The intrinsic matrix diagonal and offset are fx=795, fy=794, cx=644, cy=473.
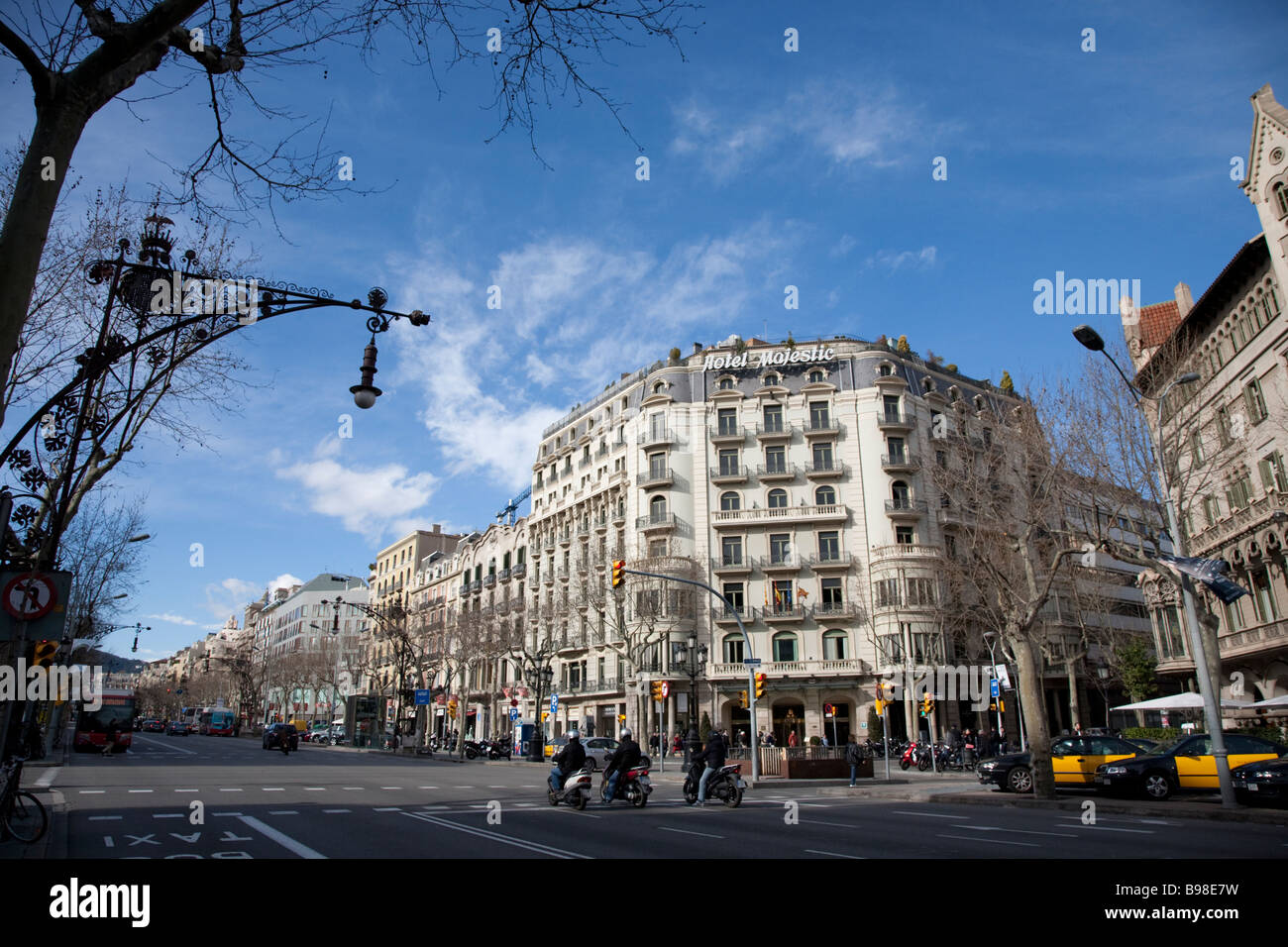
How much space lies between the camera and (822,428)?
5047cm

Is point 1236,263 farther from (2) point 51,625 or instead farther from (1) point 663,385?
(2) point 51,625

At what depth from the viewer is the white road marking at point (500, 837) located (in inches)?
357

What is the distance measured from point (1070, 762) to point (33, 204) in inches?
878

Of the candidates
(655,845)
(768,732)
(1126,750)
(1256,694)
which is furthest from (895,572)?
(655,845)

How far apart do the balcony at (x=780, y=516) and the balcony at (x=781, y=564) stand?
2.18 meters

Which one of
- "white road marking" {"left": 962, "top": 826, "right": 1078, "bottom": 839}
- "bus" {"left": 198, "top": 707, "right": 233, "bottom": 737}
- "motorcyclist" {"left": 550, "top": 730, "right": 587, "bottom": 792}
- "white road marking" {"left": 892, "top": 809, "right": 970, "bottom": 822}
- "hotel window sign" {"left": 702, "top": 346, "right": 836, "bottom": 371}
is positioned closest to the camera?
"white road marking" {"left": 962, "top": 826, "right": 1078, "bottom": 839}

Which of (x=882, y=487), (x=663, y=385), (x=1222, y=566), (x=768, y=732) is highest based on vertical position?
(x=663, y=385)

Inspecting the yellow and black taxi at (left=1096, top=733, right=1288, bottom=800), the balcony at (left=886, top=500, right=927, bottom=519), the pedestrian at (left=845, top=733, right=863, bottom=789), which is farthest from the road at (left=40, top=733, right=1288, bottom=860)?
the balcony at (left=886, top=500, right=927, bottom=519)

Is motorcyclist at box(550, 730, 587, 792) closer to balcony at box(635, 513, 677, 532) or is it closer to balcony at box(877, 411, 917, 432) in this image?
balcony at box(635, 513, 677, 532)

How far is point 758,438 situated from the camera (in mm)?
51156

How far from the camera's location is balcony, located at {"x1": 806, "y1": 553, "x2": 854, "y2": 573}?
47.3 m

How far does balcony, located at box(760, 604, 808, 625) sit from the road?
27809mm
